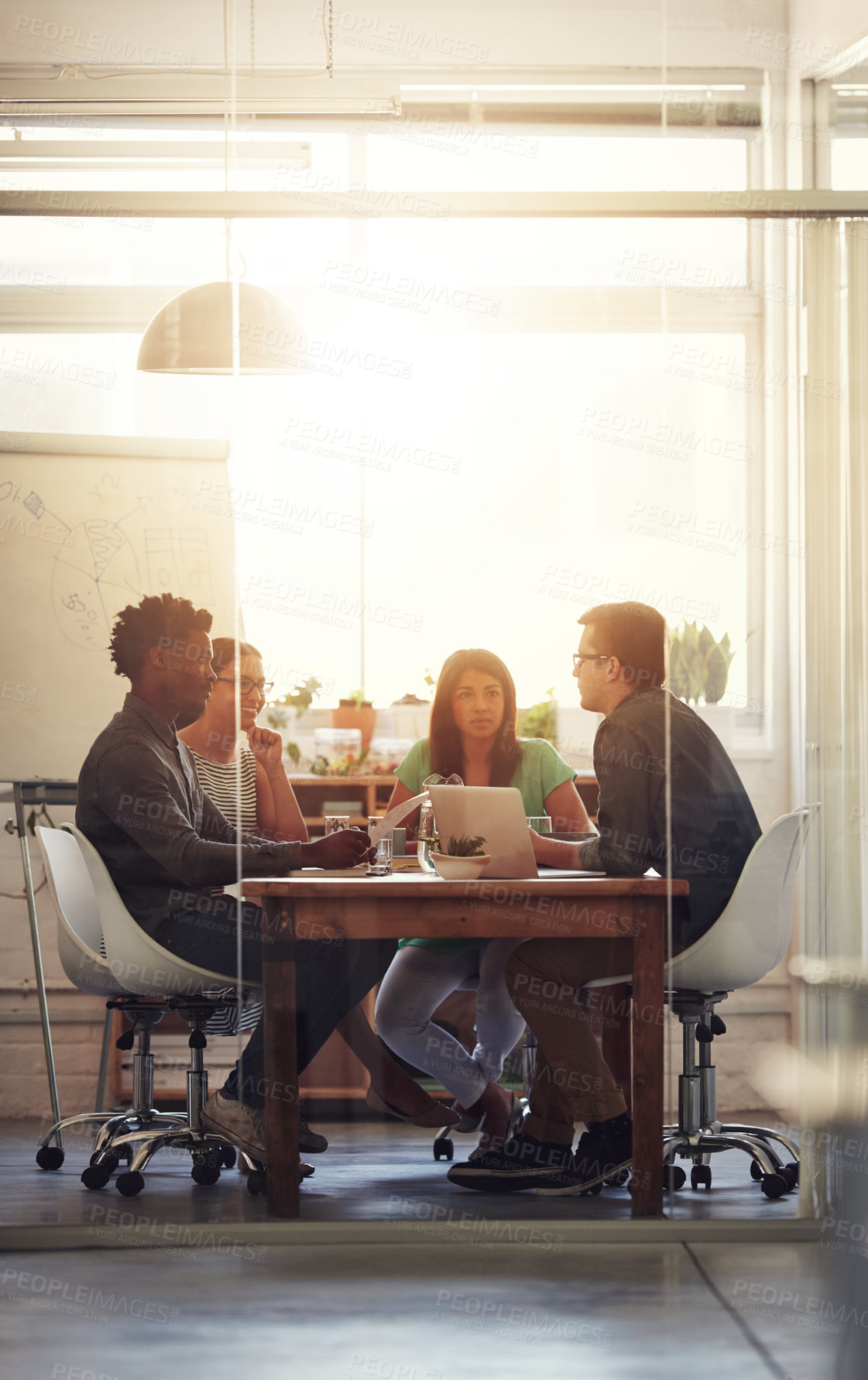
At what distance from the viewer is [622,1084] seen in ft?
9.60

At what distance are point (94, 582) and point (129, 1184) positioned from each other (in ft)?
4.43

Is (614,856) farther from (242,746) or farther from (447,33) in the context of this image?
(447,33)

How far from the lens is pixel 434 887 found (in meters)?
2.88

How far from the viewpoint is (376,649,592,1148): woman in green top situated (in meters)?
2.97

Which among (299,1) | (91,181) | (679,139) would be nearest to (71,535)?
(91,181)

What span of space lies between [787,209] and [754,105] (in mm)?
684

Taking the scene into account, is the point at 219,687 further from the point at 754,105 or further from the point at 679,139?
the point at 754,105

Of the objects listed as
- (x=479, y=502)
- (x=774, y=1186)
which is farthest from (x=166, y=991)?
(x=774, y=1186)

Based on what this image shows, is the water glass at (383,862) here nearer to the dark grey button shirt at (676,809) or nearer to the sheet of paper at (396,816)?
the sheet of paper at (396,816)

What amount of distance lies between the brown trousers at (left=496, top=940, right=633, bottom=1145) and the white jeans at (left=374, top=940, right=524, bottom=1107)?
49mm

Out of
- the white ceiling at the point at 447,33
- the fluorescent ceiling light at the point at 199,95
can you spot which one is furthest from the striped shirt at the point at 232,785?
the white ceiling at the point at 447,33

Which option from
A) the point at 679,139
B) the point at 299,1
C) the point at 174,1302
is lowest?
the point at 174,1302

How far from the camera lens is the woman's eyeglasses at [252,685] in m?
2.96

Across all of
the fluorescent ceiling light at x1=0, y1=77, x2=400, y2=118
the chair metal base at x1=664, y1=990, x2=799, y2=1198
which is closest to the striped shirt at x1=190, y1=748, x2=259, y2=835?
the chair metal base at x1=664, y1=990, x2=799, y2=1198
